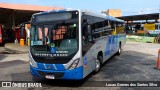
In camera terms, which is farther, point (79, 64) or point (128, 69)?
point (128, 69)

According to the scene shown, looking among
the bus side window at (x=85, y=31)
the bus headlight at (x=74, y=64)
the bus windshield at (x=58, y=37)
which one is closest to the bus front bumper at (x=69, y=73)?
the bus headlight at (x=74, y=64)

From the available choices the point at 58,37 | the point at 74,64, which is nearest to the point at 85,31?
the point at 58,37

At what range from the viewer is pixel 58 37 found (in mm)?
8039

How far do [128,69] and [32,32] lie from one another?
5.14 metres

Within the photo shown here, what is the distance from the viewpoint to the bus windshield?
7.94m

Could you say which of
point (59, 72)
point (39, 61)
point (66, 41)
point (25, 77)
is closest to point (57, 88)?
point (59, 72)

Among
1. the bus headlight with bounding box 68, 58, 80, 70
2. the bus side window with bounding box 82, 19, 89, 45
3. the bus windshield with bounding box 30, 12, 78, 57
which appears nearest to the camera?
the bus headlight with bounding box 68, 58, 80, 70

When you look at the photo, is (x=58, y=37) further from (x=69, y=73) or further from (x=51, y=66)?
(x=69, y=73)

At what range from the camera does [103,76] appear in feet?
31.8

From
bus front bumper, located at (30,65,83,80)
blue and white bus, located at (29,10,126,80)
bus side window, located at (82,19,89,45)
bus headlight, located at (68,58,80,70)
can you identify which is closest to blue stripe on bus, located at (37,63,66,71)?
blue and white bus, located at (29,10,126,80)

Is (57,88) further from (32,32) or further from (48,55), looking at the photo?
(32,32)

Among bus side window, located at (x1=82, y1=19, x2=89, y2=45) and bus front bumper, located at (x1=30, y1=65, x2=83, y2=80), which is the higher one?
bus side window, located at (x1=82, y1=19, x2=89, y2=45)

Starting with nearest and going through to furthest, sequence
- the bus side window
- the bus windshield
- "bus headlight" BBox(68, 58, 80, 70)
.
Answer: "bus headlight" BBox(68, 58, 80, 70), the bus windshield, the bus side window

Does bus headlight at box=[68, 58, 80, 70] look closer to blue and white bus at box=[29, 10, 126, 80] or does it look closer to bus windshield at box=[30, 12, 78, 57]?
blue and white bus at box=[29, 10, 126, 80]
